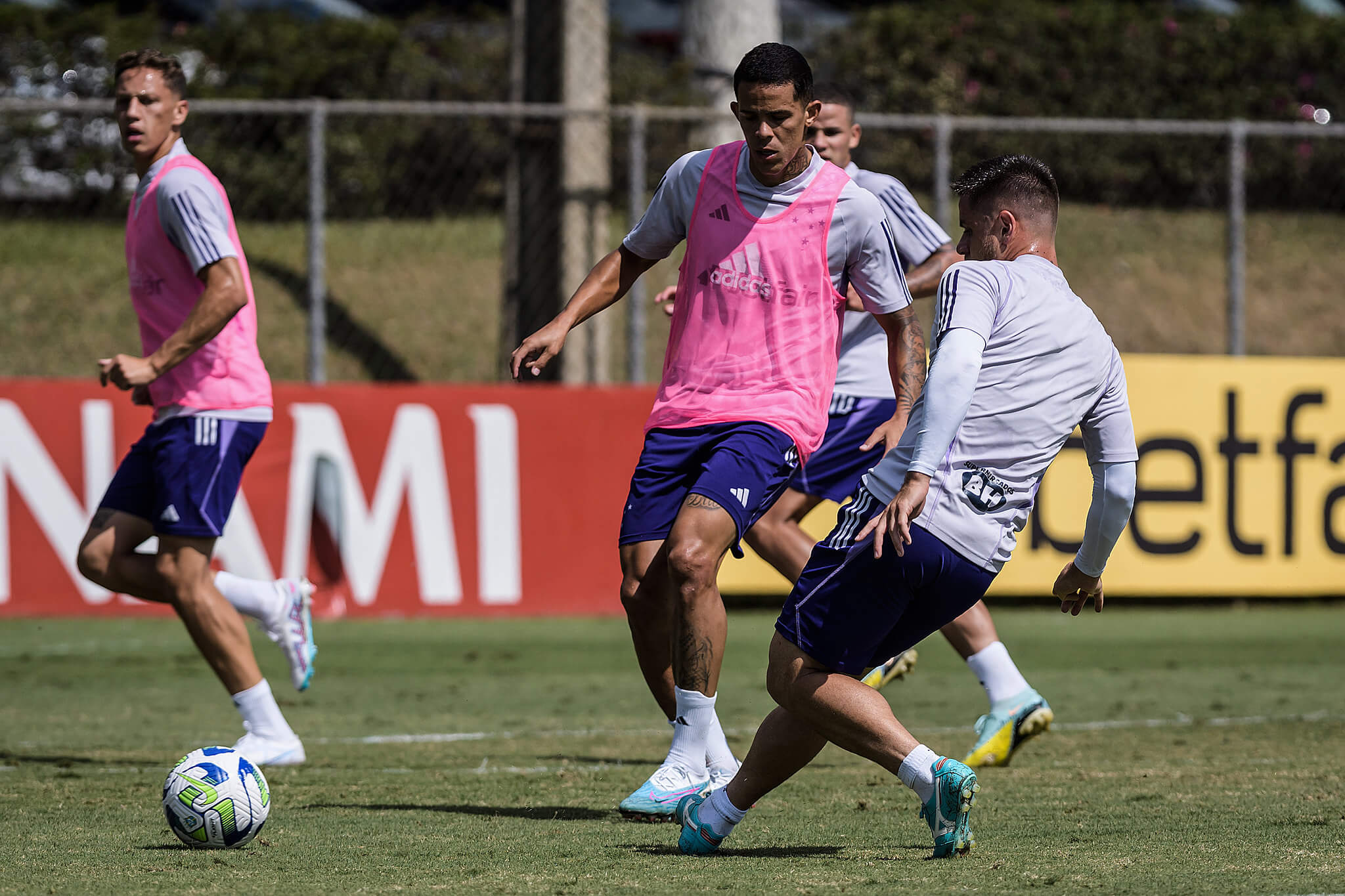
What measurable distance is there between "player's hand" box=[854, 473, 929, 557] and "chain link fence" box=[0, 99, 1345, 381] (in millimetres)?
7270

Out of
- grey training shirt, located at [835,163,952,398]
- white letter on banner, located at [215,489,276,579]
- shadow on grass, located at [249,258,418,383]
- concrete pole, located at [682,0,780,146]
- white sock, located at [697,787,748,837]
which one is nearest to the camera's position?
white sock, located at [697,787,748,837]

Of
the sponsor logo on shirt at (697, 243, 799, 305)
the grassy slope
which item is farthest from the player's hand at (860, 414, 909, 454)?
the grassy slope

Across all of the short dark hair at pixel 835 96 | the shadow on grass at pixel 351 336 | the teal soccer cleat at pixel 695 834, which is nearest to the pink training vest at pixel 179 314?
the short dark hair at pixel 835 96

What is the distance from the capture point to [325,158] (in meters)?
13.9

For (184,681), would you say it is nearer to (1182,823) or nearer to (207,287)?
(207,287)

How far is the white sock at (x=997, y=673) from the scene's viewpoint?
618 centimetres

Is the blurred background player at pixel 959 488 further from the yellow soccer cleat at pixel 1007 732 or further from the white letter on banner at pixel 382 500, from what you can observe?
the white letter on banner at pixel 382 500

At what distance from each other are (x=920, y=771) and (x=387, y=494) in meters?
6.69

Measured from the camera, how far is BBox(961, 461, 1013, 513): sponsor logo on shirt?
164 inches

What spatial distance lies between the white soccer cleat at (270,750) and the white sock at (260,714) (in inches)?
0.4

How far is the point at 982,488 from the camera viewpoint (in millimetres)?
4176

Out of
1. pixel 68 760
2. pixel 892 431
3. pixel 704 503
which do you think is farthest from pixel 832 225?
pixel 68 760

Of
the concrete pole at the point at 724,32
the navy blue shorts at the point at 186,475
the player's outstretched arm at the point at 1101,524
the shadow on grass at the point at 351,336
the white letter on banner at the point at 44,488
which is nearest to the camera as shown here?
the player's outstretched arm at the point at 1101,524

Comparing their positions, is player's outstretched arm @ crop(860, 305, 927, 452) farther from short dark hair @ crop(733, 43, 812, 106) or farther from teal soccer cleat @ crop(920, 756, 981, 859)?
teal soccer cleat @ crop(920, 756, 981, 859)
